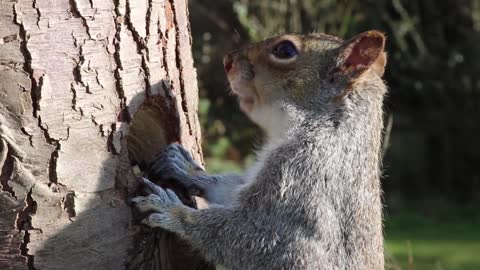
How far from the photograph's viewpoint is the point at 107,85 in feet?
8.77

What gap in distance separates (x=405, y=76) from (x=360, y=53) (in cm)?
495

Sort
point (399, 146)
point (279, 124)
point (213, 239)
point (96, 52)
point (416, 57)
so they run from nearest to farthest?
point (96, 52), point (213, 239), point (279, 124), point (416, 57), point (399, 146)

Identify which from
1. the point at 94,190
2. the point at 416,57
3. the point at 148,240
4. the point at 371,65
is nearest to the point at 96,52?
the point at 94,190

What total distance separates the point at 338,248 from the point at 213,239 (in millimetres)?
404

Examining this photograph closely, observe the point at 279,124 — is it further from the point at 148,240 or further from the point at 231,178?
the point at 148,240

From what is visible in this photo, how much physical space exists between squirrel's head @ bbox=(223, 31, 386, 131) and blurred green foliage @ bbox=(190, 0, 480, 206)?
2.89m

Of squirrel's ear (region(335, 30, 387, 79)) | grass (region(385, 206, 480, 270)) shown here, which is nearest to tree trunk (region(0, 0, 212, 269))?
squirrel's ear (region(335, 30, 387, 79))


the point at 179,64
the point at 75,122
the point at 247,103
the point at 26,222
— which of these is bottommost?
the point at 26,222

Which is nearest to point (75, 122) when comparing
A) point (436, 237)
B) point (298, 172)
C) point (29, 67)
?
point (29, 67)

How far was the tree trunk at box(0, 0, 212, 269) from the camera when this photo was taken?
2521 mm

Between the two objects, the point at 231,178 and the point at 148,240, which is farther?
the point at 231,178

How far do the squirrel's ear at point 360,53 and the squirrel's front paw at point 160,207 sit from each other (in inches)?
28.7

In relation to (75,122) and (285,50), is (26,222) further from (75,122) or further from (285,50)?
(285,50)

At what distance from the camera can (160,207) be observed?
2816 millimetres
